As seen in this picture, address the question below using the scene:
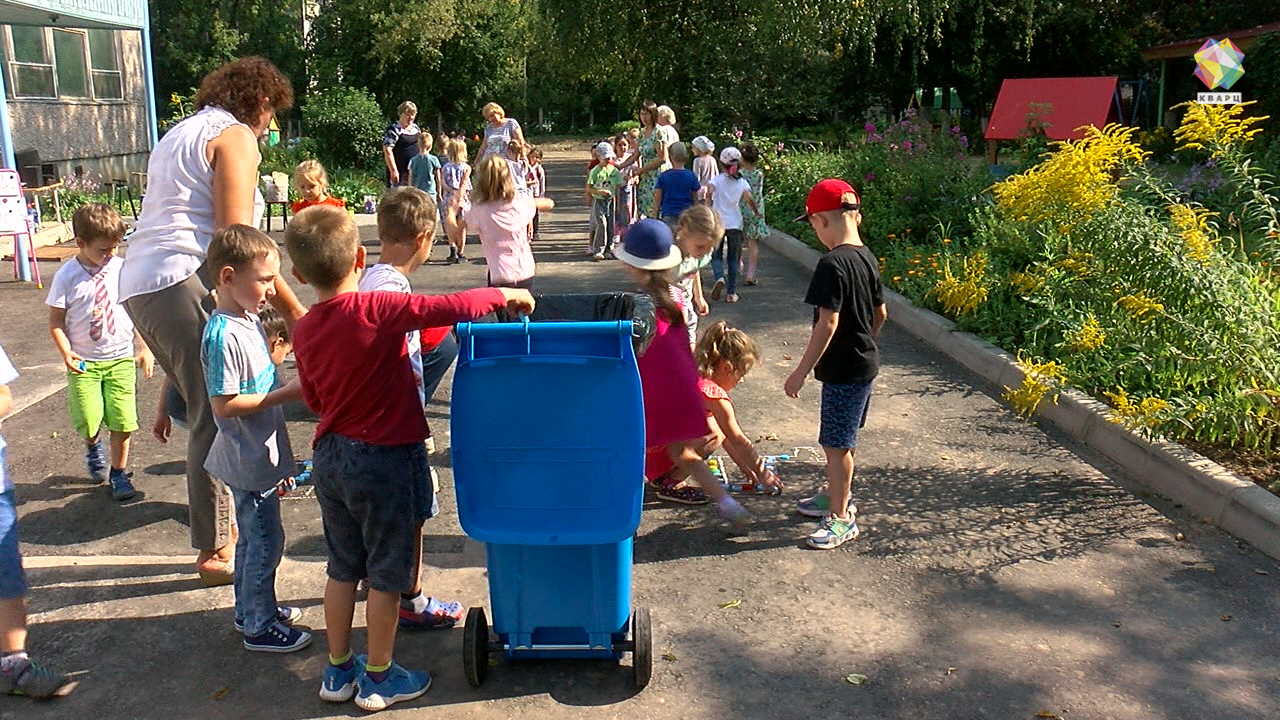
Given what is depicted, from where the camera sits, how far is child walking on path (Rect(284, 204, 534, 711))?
9.95 feet

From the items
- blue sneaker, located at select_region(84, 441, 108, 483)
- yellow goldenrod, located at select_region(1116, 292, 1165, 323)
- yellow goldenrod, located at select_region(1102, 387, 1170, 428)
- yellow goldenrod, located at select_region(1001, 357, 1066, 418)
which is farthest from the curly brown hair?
yellow goldenrod, located at select_region(1116, 292, 1165, 323)

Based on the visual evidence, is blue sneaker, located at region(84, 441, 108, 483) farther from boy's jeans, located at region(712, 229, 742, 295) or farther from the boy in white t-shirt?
boy's jeans, located at region(712, 229, 742, 295)

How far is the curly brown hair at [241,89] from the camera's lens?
3938 mm

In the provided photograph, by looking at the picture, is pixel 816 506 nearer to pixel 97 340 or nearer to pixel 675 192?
pixel 97 340

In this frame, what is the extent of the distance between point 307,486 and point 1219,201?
986cm

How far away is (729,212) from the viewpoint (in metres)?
10.3

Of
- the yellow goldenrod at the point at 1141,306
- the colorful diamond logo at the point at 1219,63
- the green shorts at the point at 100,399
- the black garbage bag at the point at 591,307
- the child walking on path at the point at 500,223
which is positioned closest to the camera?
the black garbage bag at the point at 591,307

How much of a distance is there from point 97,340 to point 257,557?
7.17 feet

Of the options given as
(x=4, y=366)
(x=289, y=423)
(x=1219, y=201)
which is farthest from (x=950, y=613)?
(x=1219, y=201)

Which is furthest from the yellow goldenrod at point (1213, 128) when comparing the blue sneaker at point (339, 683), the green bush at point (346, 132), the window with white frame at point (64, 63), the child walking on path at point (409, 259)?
the green bush at point (346, 132)

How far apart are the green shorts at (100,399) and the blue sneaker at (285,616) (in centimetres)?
185

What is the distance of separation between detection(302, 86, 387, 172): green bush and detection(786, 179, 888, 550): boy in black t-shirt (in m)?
19.4

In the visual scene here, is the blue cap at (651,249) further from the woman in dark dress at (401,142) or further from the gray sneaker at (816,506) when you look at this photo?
the woman in dark dress at (401,142)

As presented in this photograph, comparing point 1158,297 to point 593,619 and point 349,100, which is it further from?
point 349,100
